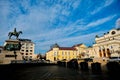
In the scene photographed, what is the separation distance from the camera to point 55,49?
11250 centimetres

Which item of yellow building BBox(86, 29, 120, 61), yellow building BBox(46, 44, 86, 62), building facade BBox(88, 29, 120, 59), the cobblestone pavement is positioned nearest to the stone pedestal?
the cobblestone pavement

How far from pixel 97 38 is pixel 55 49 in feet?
125

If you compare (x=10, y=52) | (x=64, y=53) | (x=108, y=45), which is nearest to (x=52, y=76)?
(x=10, y=52)

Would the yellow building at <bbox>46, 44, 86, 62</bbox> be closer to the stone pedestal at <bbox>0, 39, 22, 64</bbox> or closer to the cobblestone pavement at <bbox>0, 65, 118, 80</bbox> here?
the stone pedestal at <bbox>0, 39, 22, 64</bbox>

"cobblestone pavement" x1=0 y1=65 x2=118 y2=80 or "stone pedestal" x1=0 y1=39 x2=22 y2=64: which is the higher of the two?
"stone pedestal" x1=0 y1=39 x2=22 y2=64

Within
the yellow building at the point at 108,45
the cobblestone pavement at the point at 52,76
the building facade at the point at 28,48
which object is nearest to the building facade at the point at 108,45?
the yellow building at the point at 108,45

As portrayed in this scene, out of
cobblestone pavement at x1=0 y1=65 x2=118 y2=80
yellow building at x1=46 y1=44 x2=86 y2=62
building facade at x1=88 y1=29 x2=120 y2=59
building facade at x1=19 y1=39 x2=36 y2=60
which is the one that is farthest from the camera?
building facade at x1=19 y1=39 x2=36 y2=60

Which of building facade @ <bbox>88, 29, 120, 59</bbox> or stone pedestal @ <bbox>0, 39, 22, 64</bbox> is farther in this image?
building facade @ <bbox>88, 29, 120, 59</bbox>

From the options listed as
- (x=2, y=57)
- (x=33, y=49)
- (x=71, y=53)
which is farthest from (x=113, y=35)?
(x=33, y=49)

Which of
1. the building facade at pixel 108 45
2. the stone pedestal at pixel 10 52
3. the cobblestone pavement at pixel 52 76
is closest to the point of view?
the cobblestone pavement at pixel 52 76

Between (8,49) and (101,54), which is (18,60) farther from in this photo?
(101,54)

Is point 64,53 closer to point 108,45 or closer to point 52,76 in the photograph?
point 108,45

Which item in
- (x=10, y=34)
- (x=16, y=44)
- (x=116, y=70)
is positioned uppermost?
(x=10, y=34)

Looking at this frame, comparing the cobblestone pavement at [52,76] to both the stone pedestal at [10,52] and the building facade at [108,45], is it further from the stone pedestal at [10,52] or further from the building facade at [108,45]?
the building facade at [108,45]
